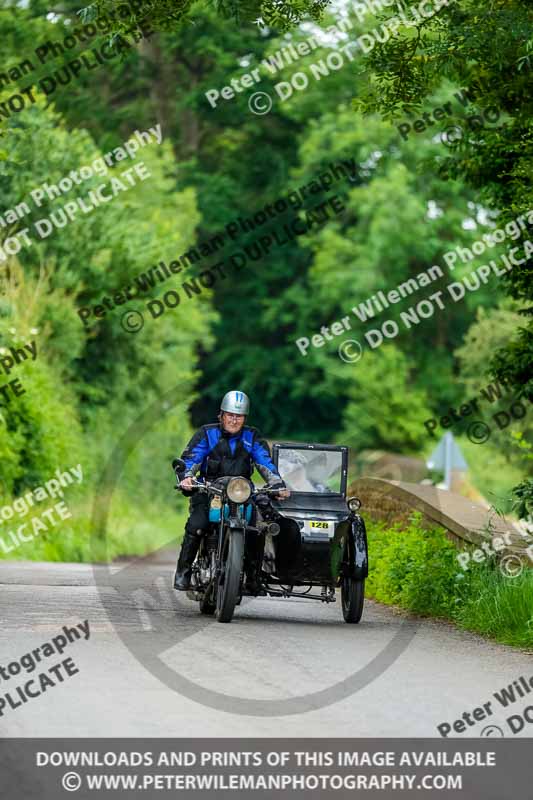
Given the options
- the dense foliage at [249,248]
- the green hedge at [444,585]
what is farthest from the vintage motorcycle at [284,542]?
the dense foliage at [249,248]

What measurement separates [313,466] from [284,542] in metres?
1.18

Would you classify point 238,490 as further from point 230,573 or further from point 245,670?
point 245,670

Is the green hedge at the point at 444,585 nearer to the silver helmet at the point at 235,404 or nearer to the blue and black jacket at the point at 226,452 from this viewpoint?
the blue and black jacket at the point at 226,452

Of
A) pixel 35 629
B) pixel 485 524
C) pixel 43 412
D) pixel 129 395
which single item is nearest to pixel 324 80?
pixel 129 395

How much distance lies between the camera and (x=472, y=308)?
6094 cm

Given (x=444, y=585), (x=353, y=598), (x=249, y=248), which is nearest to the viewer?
(x=353, y=598)

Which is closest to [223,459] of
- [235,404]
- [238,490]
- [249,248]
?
[235,404]

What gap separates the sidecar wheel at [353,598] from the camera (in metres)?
14.8

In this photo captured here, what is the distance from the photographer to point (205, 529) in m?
14.4

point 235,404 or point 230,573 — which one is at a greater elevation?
point 235,404

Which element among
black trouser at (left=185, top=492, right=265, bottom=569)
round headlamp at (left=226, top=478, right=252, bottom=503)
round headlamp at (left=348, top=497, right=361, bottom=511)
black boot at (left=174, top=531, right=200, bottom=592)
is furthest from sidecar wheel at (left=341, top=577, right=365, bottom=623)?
round headlamp at (left=226, top=478, right=252, bottom=503)

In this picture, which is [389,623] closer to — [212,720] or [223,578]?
[223,578]

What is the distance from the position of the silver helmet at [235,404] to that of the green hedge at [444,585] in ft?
8.77

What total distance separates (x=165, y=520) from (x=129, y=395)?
3077 mm
